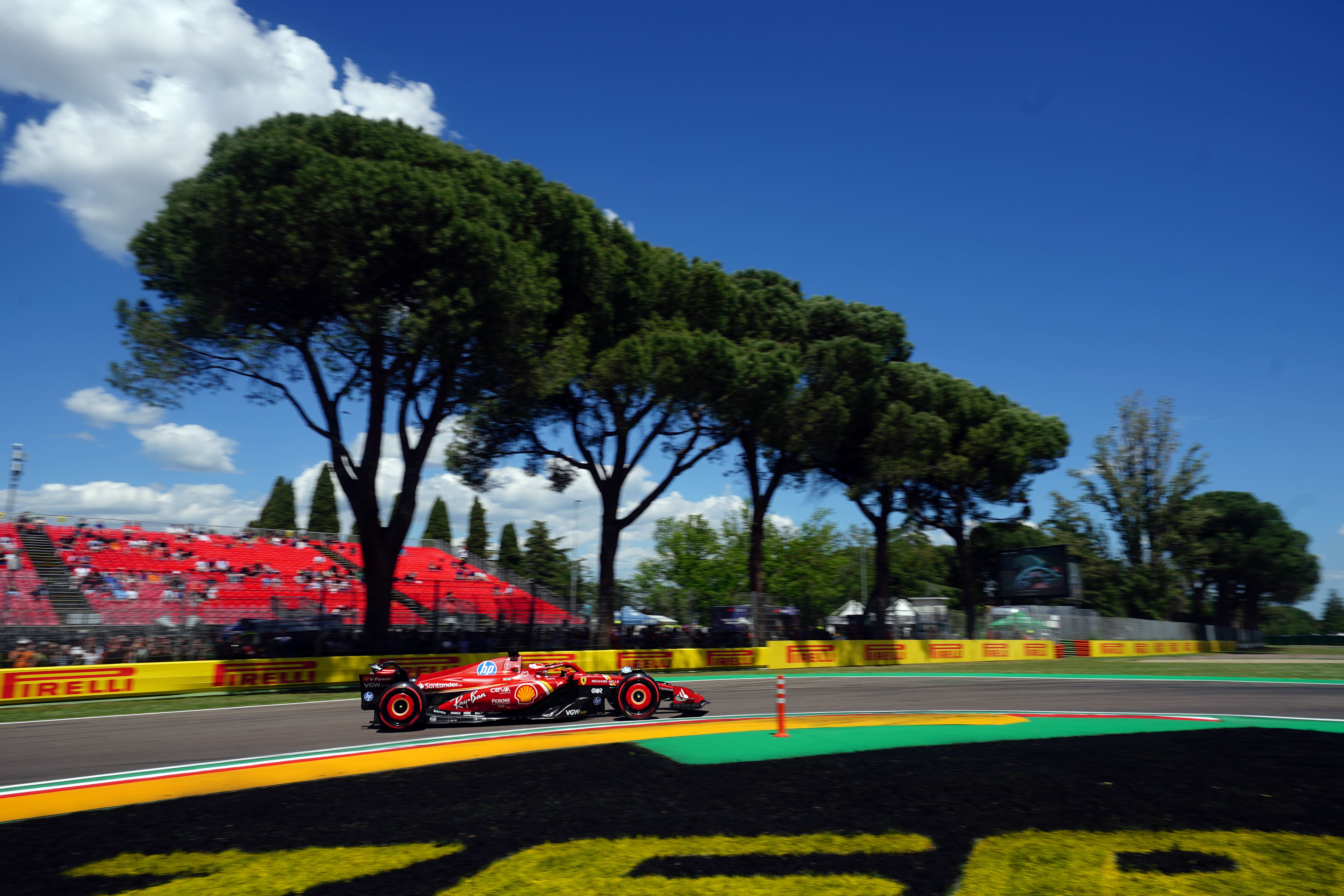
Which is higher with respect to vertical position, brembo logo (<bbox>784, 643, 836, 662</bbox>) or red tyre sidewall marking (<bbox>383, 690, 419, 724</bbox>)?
red tyre sidewall marking (<bbox>383, 690, 419, 724</bbox>)

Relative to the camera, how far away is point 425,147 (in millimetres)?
22031

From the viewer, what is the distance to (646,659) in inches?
1107

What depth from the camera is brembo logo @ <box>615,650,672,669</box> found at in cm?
2745

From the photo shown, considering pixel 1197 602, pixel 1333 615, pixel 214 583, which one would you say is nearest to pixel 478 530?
pixel 214 583

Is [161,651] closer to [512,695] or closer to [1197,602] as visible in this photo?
[512,695]

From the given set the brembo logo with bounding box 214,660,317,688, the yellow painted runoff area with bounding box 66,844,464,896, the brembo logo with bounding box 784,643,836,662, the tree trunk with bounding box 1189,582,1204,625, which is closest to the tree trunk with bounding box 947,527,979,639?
the brembo logo with bounding box 784,643,836,662

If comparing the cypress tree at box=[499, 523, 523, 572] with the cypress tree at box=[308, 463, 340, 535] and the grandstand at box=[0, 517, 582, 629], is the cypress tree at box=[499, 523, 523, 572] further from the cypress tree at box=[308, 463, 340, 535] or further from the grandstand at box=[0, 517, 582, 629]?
the grandstand at box=[0, 517, 582, 629]

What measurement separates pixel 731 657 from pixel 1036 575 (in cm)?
2797

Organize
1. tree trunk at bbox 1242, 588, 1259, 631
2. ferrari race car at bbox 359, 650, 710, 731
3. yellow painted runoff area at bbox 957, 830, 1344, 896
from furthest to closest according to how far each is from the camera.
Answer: tree trunk at bbox 1242, 588, 1259, 631
ferrari race car at bbox 359, 650, 710, 731
yellow painted runoff area at bbox 957, 830, 1344, 896

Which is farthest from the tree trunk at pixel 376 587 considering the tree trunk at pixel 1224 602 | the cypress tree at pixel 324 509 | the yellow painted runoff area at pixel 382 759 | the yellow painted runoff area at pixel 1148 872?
the tree trunk at pixel 1224 602

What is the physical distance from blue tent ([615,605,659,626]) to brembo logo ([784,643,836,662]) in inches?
221

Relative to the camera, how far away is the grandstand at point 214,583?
963 inches

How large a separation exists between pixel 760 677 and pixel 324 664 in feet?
38.5

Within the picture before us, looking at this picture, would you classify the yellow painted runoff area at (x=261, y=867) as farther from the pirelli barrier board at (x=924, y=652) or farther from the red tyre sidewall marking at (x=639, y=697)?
the pirelli barrier board at (x=924, y=652)
